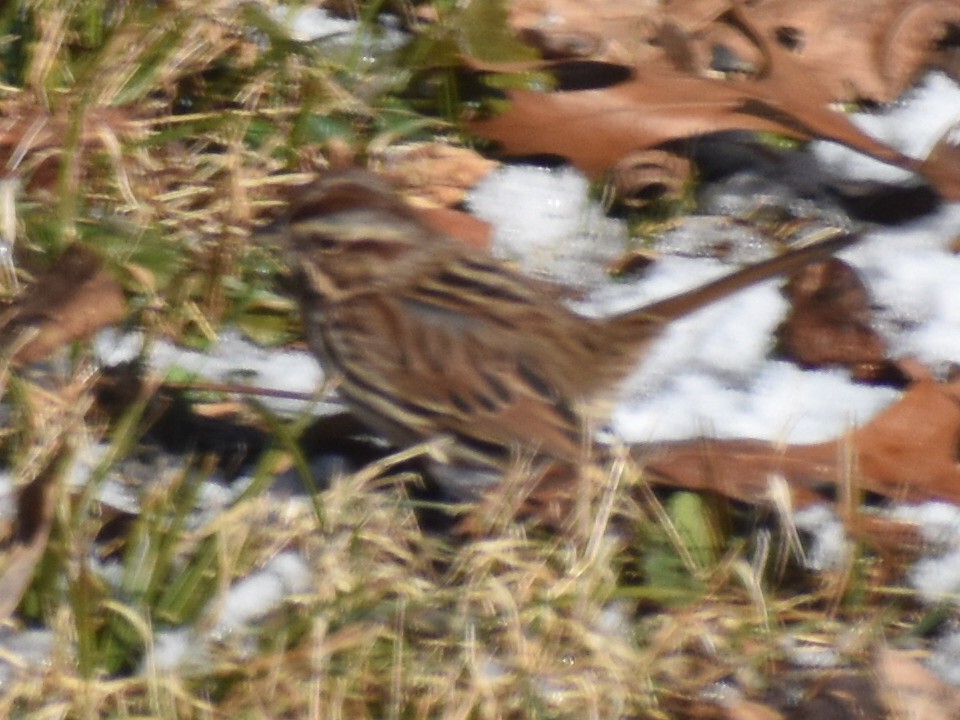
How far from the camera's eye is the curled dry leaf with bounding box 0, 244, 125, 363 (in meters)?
4.59

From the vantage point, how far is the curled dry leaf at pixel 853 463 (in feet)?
14.6

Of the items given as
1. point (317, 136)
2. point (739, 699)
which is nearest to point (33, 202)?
point (317, 136)

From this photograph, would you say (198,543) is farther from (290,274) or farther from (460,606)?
(290,274)

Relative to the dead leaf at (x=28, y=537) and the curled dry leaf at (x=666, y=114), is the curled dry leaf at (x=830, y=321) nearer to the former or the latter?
the curled dry leaf at (x=666, y=114)

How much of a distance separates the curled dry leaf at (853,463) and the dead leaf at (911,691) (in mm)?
544

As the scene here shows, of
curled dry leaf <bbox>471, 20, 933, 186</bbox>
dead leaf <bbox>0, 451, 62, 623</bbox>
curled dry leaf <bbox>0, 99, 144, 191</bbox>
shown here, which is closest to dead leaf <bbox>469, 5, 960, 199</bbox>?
curled dry leaf <bbox>471, 20, 933, 186</bbox>

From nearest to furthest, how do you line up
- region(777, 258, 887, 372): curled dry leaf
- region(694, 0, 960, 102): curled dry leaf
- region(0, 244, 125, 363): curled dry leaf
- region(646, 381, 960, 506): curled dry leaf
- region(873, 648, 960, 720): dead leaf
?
region(873, 648, 960, 720): dead leaf, region(646, 381, 960, 506): curled dry leaf, region(0, 244, 125, 363): curled dry leaf, region(777, 258, 887, 372): curled dry leaf, region(694, 0, 960, 102): curled dry leaf

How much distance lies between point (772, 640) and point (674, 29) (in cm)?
236

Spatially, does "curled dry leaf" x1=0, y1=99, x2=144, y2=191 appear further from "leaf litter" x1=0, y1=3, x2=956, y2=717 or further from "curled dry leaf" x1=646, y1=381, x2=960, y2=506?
"curled dry leaf" x1=646, y1=381, x2=960, y2=506

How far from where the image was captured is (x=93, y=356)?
4.67 m

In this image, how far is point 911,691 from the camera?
3.95 meters

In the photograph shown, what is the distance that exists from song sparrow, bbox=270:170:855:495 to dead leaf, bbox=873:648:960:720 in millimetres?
1015

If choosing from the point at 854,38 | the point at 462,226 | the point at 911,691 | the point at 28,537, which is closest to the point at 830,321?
the point at 462,226

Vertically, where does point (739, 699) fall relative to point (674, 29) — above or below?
below
